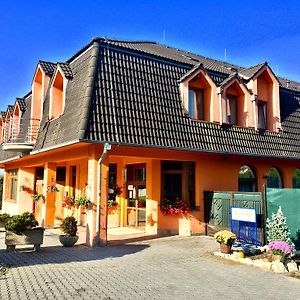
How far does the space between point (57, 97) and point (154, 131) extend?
4.69m

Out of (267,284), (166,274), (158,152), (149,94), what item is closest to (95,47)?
(149,94)

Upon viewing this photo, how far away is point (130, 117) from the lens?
12227 millimetres

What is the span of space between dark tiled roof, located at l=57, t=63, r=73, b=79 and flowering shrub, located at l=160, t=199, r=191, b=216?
6095 millimetres

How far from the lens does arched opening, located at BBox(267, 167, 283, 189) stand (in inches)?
656

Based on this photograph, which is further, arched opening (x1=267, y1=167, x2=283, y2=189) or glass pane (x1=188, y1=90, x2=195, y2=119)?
arched opening (x1=267, y1=167, x2=283, y2=189)

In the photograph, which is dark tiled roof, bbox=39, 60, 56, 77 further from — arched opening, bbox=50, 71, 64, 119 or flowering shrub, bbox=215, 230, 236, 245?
flowering shrub, bbox=215, 230, 236, 245

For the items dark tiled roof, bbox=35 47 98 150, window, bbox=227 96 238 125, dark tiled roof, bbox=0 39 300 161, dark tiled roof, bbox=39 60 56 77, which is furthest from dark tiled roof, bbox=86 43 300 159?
dark tiled roof, bbox=39 60 56 77

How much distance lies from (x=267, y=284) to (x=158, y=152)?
259 inches

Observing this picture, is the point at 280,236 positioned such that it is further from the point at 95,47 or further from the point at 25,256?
the point at 95,47

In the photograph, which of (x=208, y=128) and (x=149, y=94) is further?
(x=208, y=128)

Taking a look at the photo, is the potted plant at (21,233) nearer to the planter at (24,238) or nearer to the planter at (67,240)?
the planter at (24,238)

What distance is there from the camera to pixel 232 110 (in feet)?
51.3

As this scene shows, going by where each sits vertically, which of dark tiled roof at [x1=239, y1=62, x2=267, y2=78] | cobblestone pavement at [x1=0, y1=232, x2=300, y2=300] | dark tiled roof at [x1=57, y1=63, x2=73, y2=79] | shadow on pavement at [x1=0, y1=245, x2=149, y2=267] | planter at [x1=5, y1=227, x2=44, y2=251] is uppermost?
dark tiled roof at [x1=239, y1=62, x2=267, y2=78]

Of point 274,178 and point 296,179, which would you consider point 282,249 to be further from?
point 296,179
